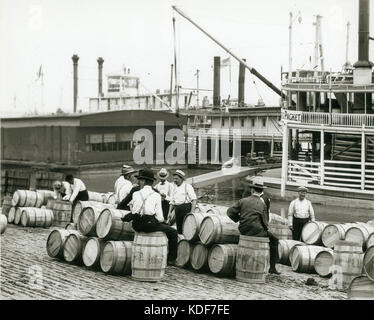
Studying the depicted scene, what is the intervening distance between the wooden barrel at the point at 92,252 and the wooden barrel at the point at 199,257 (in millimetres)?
1659

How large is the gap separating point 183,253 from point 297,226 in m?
3.38

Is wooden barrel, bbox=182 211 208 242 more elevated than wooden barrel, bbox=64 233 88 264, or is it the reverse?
wooden barrel, bbox=182 211 208 242

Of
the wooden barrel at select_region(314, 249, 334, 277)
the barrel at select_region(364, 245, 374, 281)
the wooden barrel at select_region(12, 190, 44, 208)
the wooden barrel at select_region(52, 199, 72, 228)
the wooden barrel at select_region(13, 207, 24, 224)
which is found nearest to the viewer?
the barrel at select_region(364, 245, 374, 281)

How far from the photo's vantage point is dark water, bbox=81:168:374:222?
89.1 feet

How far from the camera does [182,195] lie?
12.7 m

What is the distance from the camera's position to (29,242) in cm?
1370

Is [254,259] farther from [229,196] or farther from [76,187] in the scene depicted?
[229,196]

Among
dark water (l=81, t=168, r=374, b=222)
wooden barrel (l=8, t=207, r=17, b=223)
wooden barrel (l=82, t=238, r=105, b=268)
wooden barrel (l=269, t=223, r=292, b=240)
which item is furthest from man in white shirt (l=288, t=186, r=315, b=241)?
dark water (l=81, t=168, r=374, b=222)

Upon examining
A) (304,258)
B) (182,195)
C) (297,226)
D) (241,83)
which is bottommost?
(304,258)

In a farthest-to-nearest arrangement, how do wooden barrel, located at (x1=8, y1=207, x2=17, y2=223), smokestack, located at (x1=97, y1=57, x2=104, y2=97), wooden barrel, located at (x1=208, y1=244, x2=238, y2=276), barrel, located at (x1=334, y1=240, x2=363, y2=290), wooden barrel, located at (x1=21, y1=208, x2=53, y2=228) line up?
smokestack, located at (x1=97, y1=57, x2=104, y2=97) < wooden barrel, located at (x1=8, y1=207, x2=17, y2=223) < wooden barrel, located at (x1=21, y1=208, x2=53, y2=228) < wooden barrel, located at (x1=208, y1=244, x2=238, y2=276) < barrel, located at (x1=334, y1=240, x2=363, y2=290)

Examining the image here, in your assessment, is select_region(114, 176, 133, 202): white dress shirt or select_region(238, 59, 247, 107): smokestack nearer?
select_region(114, 176, 133, 202): white dress shirt

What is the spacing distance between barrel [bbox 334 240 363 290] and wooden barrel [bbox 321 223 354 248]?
7.73ft

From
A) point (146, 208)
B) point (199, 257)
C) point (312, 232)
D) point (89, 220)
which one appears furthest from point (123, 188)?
point (312, 232)

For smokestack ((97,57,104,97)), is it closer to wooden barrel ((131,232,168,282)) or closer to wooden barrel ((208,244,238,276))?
wooden barrel ((208,244,238,276))
